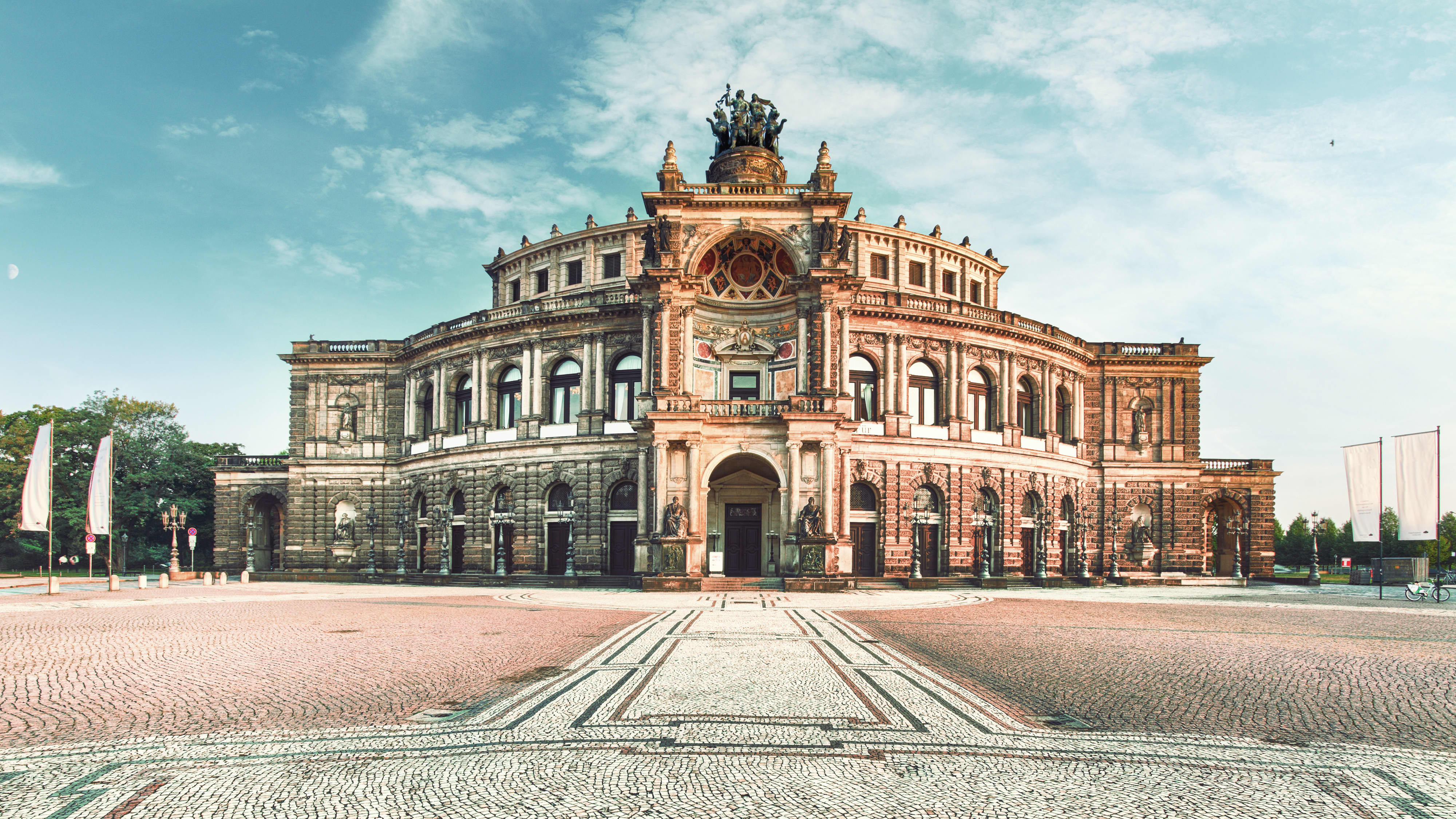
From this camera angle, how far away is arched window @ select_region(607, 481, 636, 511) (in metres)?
43.9

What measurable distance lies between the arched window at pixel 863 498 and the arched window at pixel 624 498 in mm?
11289

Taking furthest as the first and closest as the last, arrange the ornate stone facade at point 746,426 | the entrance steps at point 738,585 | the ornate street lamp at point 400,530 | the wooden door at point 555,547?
the ornate street lamp at point 400,530 < the wooden door at point 555,547 < the ornate stone facade at point 746,426 < the entrance steps at point 738,585

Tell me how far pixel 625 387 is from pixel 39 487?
25.4m

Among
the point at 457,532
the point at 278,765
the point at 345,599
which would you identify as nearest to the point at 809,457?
the point at 345,599

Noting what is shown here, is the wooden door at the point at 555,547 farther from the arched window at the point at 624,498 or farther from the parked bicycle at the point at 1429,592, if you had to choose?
the parked bicycle at the point at 1429,592

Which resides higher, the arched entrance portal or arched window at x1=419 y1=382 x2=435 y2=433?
arched window at x1=419 y1=382 x2=435 y2=433

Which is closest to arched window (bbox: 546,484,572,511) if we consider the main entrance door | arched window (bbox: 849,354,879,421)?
the main entrance door

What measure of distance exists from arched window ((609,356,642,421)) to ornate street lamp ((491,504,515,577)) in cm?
808

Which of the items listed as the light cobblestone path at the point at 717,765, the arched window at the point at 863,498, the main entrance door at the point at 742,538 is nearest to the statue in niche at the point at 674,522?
the main entrance door at the point at 742,538

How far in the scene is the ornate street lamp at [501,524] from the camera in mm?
45938

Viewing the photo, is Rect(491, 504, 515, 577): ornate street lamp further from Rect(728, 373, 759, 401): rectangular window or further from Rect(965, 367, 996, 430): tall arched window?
Rect(965, 367, 996, 430): tall arched window

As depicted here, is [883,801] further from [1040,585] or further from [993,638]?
[1040,585]

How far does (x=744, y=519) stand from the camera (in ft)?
137

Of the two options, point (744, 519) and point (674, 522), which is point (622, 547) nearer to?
point (744, 519)
